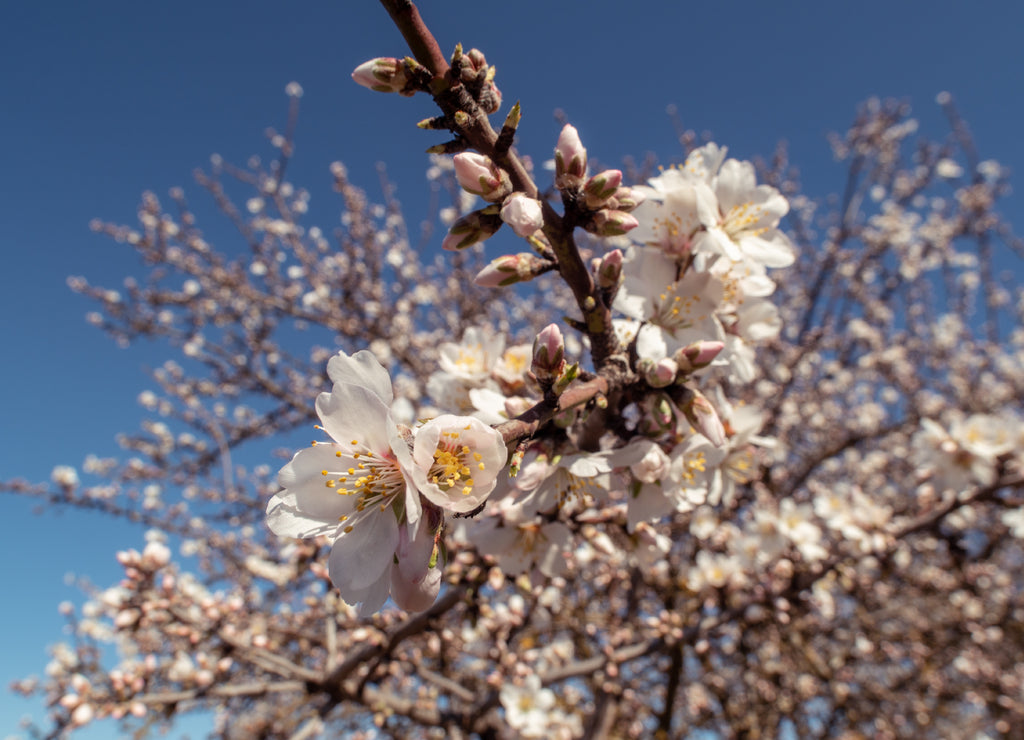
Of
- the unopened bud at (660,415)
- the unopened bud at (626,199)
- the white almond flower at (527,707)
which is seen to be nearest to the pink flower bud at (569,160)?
the unopened bud at (626,199)

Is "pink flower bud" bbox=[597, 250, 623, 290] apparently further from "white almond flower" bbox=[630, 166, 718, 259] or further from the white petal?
the white petal

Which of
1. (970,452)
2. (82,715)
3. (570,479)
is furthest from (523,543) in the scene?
(970,452)

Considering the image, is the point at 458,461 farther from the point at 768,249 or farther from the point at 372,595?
the point at 768,249

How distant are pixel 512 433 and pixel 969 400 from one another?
27.4ft

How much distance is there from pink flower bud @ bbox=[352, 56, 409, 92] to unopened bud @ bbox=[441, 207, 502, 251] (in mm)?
290

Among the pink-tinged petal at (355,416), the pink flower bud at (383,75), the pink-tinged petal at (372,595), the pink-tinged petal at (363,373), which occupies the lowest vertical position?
the pink-tinged petal at (372,595)

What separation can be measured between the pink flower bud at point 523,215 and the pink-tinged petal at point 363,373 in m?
0.39

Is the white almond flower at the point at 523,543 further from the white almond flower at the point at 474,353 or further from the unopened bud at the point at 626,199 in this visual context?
the unopened bud at the point at 626,199

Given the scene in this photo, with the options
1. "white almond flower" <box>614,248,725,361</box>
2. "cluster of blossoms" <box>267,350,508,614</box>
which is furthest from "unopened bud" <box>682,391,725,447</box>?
"cluster of blossoms" <box>267,350,508,614</box>

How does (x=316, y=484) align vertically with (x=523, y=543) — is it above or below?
above

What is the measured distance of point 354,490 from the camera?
110cm

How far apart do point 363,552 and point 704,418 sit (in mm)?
833

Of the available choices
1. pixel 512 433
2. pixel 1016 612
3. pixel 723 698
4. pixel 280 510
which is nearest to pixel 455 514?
pixel 512 433

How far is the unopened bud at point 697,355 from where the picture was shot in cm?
131
